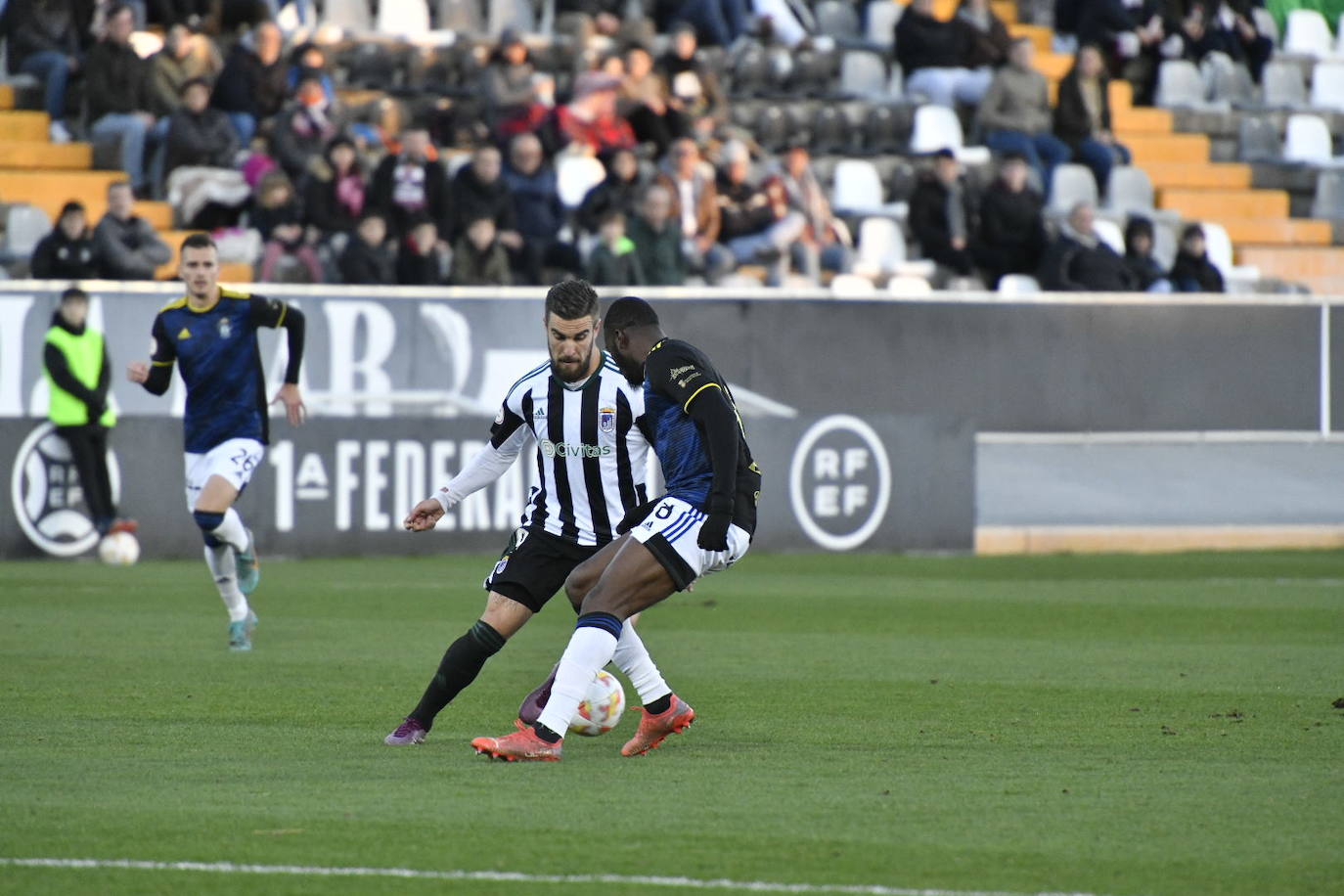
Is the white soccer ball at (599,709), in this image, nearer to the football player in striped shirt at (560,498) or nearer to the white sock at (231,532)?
the football player in striped shirt at (560,498)

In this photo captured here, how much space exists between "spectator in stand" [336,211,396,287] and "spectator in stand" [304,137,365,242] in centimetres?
59

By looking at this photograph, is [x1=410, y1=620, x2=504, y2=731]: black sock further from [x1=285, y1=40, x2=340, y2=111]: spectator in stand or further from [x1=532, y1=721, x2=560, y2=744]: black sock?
[x1=285, y1=40, x2=340, y2=111]: spectator in stand

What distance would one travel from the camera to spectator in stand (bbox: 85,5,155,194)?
20109 millimetres

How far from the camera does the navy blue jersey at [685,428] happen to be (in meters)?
7.43

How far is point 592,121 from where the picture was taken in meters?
21.5

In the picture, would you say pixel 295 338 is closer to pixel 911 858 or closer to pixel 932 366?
pixel 911 858

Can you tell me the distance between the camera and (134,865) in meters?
5.47

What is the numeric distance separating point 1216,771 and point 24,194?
15.8m

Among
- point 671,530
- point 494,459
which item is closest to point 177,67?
point 494,459

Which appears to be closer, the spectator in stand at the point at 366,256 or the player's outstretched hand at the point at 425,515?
the player's outstretched hand at the point at 425,515

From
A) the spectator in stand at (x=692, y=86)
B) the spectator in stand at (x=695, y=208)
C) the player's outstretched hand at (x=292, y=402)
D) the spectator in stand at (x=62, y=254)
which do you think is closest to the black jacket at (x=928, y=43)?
the spectator in stand at (x=692, y=86)

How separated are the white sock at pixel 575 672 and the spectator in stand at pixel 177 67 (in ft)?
46.2

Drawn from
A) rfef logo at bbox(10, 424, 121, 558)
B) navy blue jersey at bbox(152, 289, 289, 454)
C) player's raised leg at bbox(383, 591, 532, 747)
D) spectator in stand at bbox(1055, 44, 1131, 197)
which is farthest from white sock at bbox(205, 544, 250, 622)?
spectator in stand at bbox(1055, 44, 1131, 197)

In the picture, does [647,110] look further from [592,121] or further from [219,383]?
[219,383]
